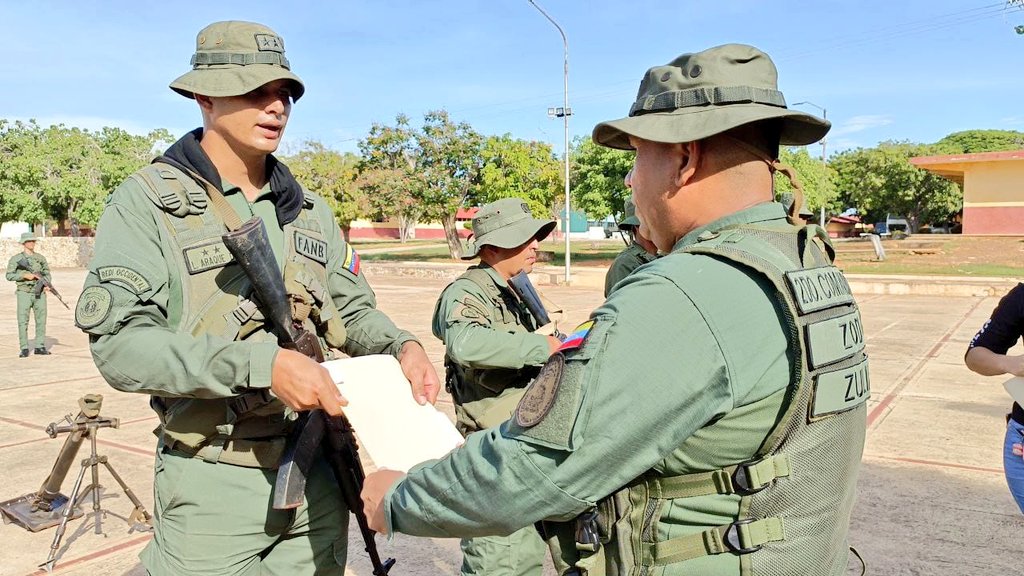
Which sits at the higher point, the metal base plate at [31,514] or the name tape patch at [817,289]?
the name tape patch at [817,289]

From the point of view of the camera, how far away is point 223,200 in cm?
214

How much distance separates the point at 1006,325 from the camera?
3.27 meters

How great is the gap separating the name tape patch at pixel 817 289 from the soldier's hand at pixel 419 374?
112 cm

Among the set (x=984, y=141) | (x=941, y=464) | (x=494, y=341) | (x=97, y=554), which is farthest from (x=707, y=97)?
(x=984, y=141)

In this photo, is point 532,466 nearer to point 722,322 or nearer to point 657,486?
point 657,486

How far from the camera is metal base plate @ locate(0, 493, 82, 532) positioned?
3762 millimetres

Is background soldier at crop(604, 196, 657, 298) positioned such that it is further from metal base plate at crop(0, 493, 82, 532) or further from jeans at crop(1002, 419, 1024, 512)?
metal base plate at crop(0, 493, 82, 532)

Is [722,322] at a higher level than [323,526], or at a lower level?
higher

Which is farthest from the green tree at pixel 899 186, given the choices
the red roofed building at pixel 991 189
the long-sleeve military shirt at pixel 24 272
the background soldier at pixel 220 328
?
the background soldier at pixel 220 328

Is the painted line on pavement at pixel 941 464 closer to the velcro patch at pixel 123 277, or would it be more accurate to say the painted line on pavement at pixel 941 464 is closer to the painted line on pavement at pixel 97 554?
the painted line on pavement at pixel 97 554

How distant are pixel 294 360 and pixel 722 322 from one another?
40.8 inches

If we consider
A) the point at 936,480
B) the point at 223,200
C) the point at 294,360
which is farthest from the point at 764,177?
the point at 936,480

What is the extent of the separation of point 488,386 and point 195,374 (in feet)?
5.34

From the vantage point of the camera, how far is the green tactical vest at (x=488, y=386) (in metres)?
3.23
